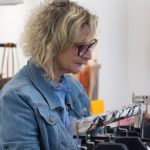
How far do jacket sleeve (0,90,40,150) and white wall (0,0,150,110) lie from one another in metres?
1.82

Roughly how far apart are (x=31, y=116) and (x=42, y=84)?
10 centimetres

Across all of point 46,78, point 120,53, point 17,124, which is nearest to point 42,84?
point 46,78

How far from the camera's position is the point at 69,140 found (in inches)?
35.6

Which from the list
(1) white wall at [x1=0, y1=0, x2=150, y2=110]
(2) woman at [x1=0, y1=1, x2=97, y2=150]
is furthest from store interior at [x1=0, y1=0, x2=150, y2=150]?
(2) woman at [x1=0, y1=1, x2=97, y2=150]

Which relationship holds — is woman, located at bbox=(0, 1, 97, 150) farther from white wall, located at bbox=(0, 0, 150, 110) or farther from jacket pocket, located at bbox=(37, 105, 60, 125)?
white wall, located at bbox=(0, 0, 150, 110)

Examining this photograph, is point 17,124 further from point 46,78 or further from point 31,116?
point 46,78

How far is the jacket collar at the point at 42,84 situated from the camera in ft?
3.03

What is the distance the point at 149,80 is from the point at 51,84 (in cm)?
200

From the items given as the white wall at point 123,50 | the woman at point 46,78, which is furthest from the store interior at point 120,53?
the woman at point 46,78

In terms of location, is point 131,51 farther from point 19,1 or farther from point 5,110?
point 5,110

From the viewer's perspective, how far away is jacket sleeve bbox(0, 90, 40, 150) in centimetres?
85

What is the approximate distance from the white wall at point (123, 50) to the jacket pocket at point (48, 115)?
5.80 ft

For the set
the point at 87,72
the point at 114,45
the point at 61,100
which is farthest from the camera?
the point at 114,45

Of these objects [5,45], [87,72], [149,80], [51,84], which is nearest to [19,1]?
[5,45]
